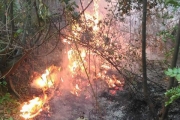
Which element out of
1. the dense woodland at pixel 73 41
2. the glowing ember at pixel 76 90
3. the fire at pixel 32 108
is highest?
the dense woodland at pixel 73 41

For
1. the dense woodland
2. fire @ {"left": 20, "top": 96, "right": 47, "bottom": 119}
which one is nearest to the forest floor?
the dense woodland

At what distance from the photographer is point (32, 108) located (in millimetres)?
7824

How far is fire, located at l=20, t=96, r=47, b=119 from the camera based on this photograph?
291 inches

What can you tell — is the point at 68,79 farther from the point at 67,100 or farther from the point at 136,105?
the point at 136,105

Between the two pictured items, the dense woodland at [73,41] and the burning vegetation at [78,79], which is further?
the burning vegetation at [78,79]

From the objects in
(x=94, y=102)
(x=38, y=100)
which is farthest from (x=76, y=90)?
(x=38, y=100)

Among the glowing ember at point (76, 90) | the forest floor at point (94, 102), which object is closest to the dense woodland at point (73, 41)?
the forest floor at point (94, 102)

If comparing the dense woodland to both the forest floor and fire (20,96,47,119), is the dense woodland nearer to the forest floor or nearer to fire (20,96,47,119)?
the forest floor

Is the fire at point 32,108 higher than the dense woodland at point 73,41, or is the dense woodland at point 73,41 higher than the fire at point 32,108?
the dense woodland at point 73,41

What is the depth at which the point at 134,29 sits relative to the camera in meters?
11.3

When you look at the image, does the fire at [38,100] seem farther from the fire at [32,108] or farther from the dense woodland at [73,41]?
the dense woodland at [73,41]

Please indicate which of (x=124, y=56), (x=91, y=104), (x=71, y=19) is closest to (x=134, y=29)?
(x=124, y=56)

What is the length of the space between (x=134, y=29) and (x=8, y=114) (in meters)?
7.12

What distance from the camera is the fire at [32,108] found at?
24.2ft
